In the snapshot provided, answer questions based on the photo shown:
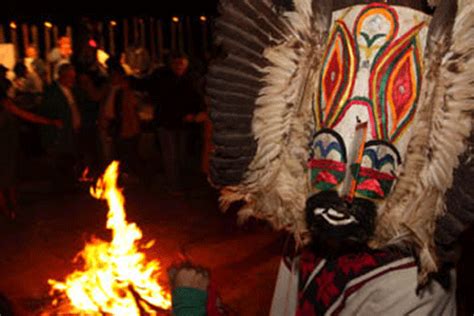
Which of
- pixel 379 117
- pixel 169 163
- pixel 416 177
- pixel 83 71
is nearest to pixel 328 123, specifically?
pixel 379 117

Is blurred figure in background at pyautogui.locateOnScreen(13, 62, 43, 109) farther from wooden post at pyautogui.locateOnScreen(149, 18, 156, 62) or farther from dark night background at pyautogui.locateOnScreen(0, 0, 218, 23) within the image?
dark night background at pyautogui.locateOnScreen(0, 0, 218, 23)

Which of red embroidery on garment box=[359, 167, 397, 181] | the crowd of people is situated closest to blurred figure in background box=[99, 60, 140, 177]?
the crowd of people

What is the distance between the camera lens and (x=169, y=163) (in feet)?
31.6

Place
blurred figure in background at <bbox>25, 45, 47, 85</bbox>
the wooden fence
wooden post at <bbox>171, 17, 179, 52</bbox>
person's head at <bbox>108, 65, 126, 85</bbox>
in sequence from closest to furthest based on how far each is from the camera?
person's head at <bbox>108, 65, 126, 85</bbox> < blurred figure in background at <bbox>25, 45, 47, 85</bbox> < the wooden fence < wooden post at <bbox>171, 17, 179, 52</bbox>

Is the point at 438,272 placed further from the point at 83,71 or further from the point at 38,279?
the point at 83,71

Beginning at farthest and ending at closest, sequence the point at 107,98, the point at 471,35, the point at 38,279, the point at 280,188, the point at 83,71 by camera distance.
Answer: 1. the point at 83,71
2. the point at 107,98
3. the point at 38,279
4. the point at 280,188
5. the point at 471,35

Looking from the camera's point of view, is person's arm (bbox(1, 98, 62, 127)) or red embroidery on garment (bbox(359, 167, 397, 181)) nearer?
red embroidery on garment (bbox(359, 167, 397, 181))

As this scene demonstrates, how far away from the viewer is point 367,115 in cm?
A: 187

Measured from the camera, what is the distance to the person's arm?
7.91 metres

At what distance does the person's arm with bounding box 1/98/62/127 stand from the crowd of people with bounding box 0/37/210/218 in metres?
0.01

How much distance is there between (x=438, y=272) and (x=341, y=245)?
0.36 metres

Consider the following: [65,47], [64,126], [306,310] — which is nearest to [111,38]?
[65,47]

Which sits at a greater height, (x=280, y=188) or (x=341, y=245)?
(x=280, y=188)

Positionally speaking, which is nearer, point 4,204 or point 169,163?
point 4,204
